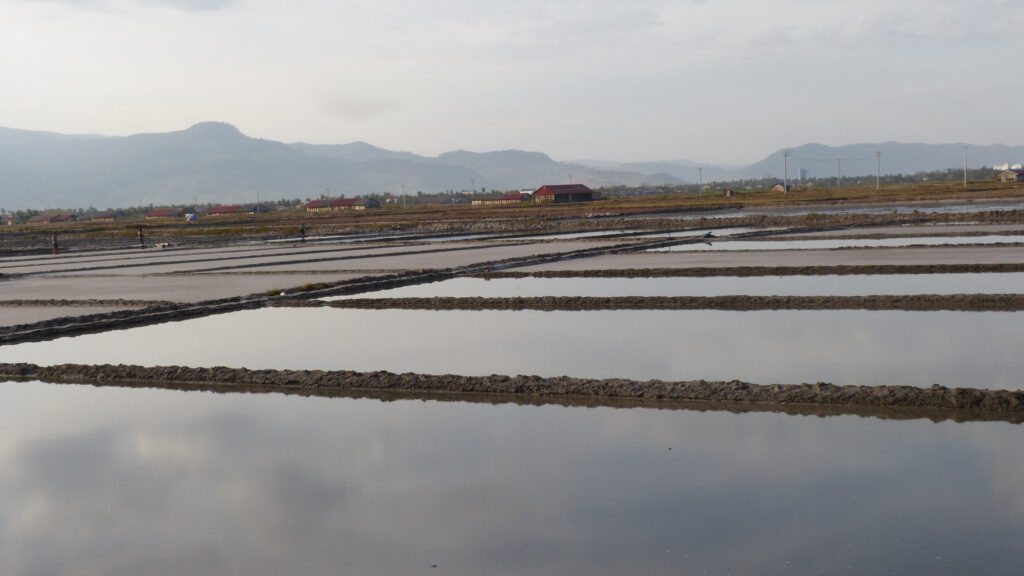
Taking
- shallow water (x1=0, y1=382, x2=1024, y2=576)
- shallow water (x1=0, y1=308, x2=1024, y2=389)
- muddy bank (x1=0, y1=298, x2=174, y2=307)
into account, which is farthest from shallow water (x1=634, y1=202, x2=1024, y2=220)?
shallow water (x1=0, y1=382, x2=1024, y2=576)

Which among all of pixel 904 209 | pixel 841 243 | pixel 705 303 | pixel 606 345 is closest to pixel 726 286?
pixel 705 303

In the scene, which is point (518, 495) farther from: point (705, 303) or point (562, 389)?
point (705, 303)

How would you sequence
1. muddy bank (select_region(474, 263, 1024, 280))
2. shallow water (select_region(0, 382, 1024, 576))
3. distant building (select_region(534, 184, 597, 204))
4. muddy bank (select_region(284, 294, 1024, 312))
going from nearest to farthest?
1. shallow water (select_region(0, 382, 1024, 576))
2. muddy bank (select_region(284, 294, 1024, 312))
3. muddy bank (select_region(474, 263, 1024, 280))
4. distant building (select_region(534, 184, 597, 204))

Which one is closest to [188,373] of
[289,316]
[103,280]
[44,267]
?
[289,316]

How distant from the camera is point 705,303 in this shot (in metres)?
15.1

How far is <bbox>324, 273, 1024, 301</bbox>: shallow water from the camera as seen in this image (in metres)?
15.8

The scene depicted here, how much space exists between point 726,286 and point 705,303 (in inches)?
104

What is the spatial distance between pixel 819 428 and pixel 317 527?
158 inches

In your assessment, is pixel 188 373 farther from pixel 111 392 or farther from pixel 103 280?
pixel 103 280

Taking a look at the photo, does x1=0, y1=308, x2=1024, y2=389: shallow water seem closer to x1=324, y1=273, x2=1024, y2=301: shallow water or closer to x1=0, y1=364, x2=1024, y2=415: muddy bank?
x1=0, y1=364, x2=1024, y2=415: muddy bank

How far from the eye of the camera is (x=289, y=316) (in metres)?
15.9

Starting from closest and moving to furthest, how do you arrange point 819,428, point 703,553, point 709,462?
point 703,553
point 709,462
point 819,428

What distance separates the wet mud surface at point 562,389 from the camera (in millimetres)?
7879

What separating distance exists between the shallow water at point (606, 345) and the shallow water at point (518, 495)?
1.82m
